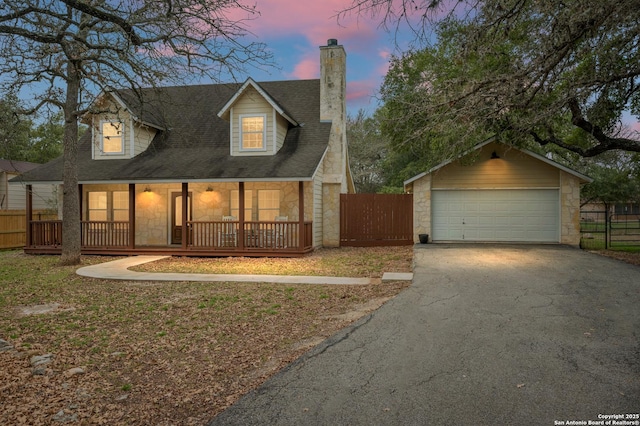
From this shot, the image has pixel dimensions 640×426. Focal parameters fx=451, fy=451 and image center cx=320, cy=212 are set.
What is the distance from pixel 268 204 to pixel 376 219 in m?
4.34

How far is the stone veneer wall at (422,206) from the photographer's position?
16656mm

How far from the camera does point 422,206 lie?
658 inches

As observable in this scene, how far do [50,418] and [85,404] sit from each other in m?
0.32

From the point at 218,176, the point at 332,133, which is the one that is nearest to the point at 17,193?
the point at 218,176

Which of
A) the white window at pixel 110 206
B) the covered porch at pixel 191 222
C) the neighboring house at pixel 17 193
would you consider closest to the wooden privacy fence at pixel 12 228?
the white window at pixel 110 206

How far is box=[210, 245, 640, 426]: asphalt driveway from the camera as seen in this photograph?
368 cm

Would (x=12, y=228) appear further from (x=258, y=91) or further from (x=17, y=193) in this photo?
(x=258, y=91)

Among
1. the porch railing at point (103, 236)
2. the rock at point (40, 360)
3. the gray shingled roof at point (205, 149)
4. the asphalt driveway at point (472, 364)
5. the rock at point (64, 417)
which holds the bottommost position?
the rock at point (64, 417)

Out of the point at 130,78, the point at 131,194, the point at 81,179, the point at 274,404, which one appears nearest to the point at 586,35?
the point at 274,404

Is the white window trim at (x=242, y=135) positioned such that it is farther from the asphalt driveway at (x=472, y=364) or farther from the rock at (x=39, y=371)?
the rock at (x=39, y=371)

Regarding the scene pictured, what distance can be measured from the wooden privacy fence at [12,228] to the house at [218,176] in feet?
10.3

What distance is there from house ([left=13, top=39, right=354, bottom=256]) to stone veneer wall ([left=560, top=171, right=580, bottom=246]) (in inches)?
311

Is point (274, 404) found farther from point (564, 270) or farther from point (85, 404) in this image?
point (564, 270)

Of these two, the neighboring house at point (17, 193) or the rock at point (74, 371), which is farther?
the neighboring house at point (17, 193)
